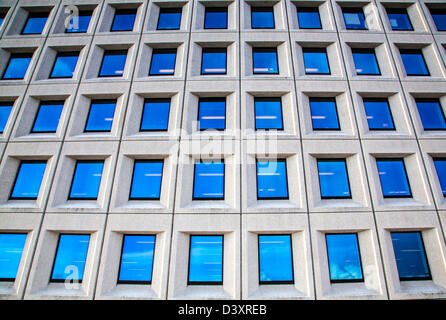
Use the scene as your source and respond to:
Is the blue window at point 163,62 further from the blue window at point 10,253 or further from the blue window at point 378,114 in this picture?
the blue window at point 378,114

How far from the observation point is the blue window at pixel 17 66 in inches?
459

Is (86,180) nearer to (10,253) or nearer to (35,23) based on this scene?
(10,253)

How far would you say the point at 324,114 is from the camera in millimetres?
10461

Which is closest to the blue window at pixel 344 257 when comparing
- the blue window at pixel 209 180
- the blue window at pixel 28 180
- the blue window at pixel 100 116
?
the blue window at pixel 209 180

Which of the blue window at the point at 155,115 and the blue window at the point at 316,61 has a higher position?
the blue window at the point at 316,61

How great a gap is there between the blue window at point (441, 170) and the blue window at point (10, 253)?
17353 millimetres

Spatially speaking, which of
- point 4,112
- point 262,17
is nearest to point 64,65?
point 4,112

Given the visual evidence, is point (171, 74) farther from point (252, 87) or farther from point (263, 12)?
point (263, 12)

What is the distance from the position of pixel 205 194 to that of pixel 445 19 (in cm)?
1682

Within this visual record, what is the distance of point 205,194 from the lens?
934 cm

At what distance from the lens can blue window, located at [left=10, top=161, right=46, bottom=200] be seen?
943 cm

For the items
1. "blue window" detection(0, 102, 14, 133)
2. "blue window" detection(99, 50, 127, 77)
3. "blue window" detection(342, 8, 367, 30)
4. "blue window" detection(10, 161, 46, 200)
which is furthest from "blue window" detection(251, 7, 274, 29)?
"blue window" detection(0, 102, 14, 133)

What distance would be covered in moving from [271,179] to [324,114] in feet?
13.6

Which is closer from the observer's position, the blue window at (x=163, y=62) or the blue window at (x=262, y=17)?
the blue window at (x=163, y=62)
